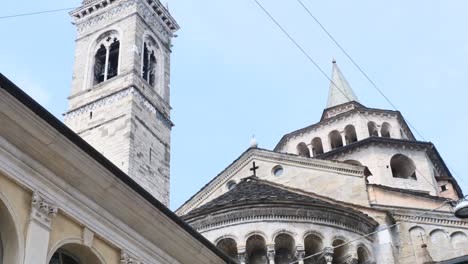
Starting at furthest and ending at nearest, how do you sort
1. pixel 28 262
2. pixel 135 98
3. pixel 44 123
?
1. pixel 135 98
2. pixel 44 123
3. pixel 28 262

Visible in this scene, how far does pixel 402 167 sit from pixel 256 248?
528 inches

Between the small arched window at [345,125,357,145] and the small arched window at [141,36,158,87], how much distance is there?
40.6 ft

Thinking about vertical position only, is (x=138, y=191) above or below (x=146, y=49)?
below

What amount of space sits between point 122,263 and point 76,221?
1054mm

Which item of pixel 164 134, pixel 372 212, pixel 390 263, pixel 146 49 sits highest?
pixel 146 49

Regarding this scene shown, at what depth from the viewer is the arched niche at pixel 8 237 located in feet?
30.2

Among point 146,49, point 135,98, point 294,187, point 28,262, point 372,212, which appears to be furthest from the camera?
point 146,49

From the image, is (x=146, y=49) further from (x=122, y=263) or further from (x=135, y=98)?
(x=122, y=263)

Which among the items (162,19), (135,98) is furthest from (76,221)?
(162,19)

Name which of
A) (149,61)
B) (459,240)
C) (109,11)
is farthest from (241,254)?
(109,11)

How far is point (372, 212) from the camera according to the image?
2250 cm

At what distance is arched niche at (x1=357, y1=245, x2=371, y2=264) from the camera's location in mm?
20562

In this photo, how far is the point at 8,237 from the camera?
30.5ft

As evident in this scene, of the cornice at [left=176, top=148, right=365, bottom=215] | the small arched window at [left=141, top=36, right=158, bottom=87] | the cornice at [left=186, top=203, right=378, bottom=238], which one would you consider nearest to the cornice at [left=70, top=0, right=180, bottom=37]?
the small arched window at [left=141, top=36, right=158, bottom=87]
